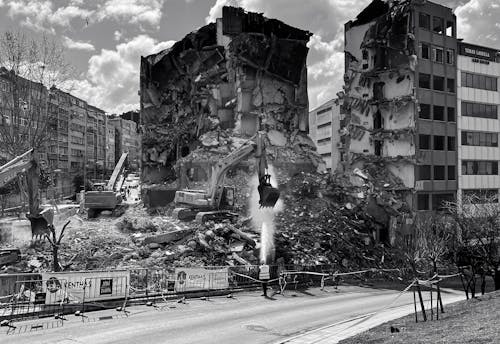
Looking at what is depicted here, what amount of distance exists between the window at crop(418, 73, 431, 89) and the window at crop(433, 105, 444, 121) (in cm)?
214

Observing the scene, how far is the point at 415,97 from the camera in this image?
4256 centimetres

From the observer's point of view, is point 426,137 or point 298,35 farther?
point 298,35

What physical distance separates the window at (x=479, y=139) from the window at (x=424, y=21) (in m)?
10.8

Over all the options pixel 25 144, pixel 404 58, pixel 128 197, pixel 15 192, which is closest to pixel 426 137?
pixel 404 58

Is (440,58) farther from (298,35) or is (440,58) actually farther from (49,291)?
(49,291)

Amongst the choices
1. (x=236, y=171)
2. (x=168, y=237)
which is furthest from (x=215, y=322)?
(x=236, y=171)

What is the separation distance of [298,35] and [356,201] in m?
19.3

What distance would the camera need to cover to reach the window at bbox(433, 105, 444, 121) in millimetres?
43750

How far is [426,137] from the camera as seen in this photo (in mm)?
43438

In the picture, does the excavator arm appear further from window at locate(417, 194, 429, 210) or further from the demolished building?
window at locate(417, 194, 429, 210)

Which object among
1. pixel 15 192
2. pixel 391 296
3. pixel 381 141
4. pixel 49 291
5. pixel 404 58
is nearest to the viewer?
pixel 49 291

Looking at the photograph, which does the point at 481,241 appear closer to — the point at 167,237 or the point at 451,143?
the point at 167,237

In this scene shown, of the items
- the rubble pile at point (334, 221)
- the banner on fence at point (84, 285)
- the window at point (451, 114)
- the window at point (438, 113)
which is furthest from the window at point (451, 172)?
the banner on fence at point (84, 285)

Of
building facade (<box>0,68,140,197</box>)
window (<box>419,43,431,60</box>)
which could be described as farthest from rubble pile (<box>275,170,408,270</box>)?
building facade (<box>0,68,140,197</box>)
